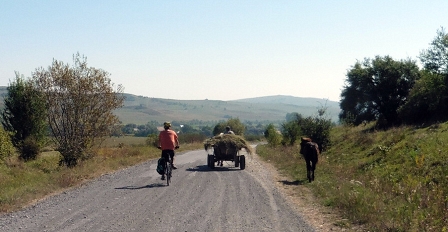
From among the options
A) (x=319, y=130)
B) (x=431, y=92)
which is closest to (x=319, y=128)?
(x=319, y=130)

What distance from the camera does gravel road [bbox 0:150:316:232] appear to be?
9.33 m

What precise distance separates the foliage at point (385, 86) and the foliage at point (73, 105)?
992 inches

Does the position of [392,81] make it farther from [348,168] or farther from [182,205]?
[182,205]

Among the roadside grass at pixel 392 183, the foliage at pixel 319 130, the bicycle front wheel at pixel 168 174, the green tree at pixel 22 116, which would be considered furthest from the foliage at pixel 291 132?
the bicycle front wheel at pixel 168 174

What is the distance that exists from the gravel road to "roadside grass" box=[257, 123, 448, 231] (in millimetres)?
1454

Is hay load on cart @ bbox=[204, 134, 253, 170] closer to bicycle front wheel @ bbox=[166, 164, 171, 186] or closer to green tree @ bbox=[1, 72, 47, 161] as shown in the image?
bicycle front wheel @ bbox=[166, 164, 171, 186]

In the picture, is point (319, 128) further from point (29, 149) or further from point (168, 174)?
point (29, 149)

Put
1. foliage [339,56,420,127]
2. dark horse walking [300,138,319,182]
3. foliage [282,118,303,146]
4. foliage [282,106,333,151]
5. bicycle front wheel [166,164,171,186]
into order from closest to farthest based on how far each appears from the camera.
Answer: bicycle front wheel [166,164,171,186] → dark horse walking [300,138,319,182] → foliage [282,106,333,151] → foliage [282,118,303,146] → foliage [339,56,420,127]

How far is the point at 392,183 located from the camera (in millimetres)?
14484

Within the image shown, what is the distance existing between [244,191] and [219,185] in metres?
1.61

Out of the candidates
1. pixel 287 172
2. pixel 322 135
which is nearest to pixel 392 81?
pixel 322 135

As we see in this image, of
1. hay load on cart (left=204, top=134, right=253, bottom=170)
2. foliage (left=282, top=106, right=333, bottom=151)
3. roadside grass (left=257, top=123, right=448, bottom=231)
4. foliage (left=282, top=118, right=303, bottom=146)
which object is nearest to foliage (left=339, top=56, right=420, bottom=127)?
foliage (left=282, top=118, right=303, bottom=146)

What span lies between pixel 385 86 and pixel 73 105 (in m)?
31.5

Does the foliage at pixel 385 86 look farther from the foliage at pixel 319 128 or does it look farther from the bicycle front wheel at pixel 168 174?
the bicycle front wheel at pixel 168 174
